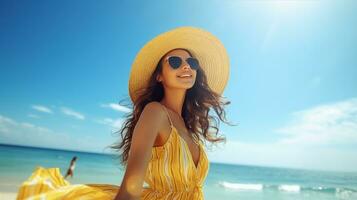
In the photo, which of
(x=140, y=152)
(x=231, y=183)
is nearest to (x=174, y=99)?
(x=140, y=152)

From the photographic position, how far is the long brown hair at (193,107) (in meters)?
3.20

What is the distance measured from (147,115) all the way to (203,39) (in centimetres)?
149

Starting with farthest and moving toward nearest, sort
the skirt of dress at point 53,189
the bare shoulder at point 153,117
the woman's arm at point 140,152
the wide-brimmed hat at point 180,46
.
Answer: the wide-brimmed hat at point 180,46 < the bare shoulder at point 153,117 < the skirt of dress at point 53,189 < the woman's arm at point 140,152

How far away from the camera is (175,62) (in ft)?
10.1

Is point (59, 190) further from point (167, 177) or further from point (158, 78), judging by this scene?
point (158, 78)

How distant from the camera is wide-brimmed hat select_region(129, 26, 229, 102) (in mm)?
3256

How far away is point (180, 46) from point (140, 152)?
1.52 m

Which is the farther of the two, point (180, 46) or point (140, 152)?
point (180, 46)

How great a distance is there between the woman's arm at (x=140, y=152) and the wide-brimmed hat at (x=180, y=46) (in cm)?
102

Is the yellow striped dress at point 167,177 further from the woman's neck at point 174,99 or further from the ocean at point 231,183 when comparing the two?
the ocean at point 231,183

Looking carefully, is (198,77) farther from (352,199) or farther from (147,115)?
(352,199)

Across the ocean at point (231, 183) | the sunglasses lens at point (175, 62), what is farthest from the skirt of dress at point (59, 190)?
the ocean at point (231, 183)

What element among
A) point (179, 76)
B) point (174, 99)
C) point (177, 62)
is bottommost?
point (174, 99)

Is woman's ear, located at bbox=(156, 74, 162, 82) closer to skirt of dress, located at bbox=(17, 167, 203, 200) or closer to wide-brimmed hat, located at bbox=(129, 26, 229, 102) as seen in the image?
wide-brimmed hat, located at bbox=(129, 26, 229, 102)
